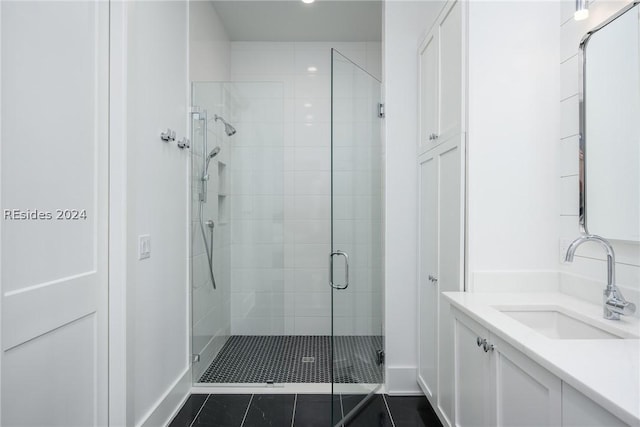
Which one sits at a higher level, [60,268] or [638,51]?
[638,51]

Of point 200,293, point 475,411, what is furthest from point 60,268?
point 475,411

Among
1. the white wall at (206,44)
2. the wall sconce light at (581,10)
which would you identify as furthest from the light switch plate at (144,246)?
the wall sconce light at (581,10)

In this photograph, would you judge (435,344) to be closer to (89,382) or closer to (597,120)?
(597,120)

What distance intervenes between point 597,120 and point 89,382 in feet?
7.75

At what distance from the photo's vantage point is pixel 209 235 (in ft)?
8.43

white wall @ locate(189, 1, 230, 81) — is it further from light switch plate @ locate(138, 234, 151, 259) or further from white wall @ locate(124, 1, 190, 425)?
light switch plate @ locate(138, 234, 151, 259)

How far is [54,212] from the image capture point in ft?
4.26

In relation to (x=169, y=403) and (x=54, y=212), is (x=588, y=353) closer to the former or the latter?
(x=54, y=212)

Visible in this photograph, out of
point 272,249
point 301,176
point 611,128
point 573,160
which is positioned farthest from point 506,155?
point 301,176

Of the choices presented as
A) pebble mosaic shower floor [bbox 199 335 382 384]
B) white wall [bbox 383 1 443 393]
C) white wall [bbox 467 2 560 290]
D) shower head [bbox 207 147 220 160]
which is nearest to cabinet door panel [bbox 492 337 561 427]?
white wall [bbox 467 2 560 290]

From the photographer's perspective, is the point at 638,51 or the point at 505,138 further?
the point at 505,138

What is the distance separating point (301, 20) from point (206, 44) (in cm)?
87

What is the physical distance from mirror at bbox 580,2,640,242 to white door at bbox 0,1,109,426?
2052 mm

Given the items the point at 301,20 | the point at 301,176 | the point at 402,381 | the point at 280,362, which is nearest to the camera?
the point at 402,381
